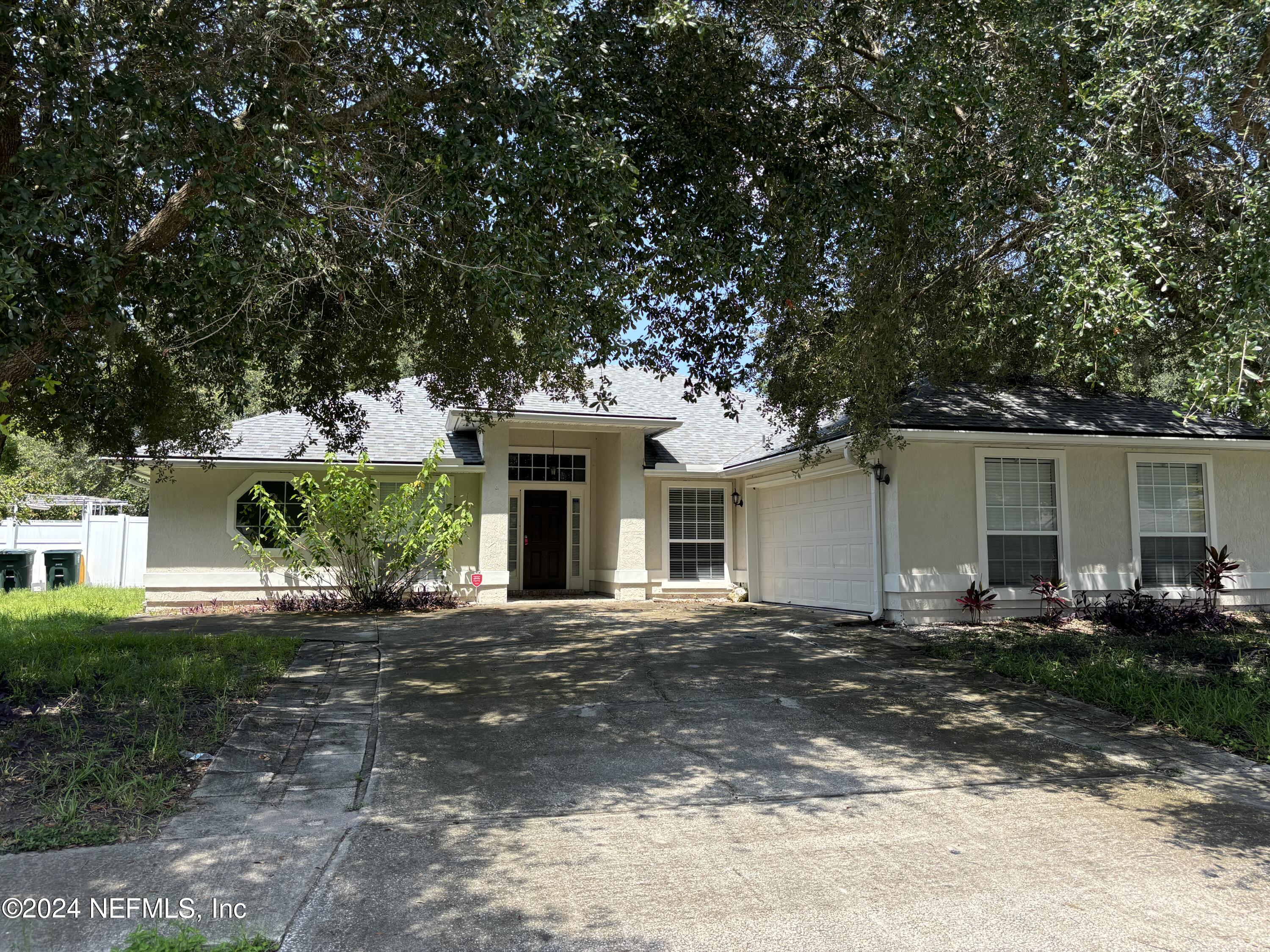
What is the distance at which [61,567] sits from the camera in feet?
68.3

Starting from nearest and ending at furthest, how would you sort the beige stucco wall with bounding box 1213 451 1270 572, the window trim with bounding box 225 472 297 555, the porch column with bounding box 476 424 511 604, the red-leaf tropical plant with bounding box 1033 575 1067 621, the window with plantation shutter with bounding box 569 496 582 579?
the red-leaf tropical plant with bounding box 1033 575 1067 621 < the beige stucco wall with bounding box 1213 451 1270 572 < the window trim with bounding box 225 472 297 555 < the porch column with bounding box 476 424 511 604 < the window with plantation shutter with bounding box 569 496 582 579

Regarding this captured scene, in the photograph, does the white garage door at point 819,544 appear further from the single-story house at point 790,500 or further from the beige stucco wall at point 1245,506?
the beige stucco wall at point 1245,506

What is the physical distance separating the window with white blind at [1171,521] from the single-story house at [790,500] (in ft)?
0.09

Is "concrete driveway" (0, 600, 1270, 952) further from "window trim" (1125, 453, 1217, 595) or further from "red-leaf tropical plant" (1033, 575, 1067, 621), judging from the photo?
"window trim" (1125, 453, 1217, 595)

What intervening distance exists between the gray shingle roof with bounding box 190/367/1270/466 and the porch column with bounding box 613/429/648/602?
39cm

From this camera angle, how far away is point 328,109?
7668 mm

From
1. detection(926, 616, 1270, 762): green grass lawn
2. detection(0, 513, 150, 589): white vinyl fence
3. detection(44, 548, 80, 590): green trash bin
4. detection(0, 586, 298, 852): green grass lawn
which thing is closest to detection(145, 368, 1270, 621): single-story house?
detection(926, 616, 1270, 762): green grass lawn

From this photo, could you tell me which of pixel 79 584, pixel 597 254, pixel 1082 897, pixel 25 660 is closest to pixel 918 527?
pixel 597 254

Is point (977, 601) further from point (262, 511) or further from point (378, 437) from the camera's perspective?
point (262, 511)

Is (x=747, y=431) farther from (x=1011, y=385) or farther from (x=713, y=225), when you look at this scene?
(x=713, y=225)

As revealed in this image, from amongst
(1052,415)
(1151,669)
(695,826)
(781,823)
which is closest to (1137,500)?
(1052,415)

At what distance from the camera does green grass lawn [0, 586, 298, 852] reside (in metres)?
4.75

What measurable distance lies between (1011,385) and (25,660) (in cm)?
Answer: 1355

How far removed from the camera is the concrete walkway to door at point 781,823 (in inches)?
148
